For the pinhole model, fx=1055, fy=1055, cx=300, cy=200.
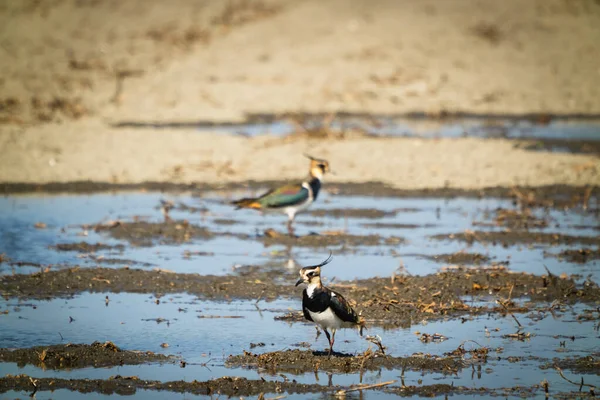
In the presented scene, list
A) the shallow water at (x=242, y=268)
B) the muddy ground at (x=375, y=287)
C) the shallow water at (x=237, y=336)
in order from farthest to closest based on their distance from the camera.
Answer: the muddy ground at (x=375, y=287) → the shallow water at (x=242, y=268) → the shallow water at (x=237, y=336)

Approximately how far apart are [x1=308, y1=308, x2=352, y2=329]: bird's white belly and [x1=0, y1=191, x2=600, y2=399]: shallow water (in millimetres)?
419

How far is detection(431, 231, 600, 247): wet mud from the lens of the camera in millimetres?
13098

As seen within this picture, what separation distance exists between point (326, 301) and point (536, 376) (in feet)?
5.58

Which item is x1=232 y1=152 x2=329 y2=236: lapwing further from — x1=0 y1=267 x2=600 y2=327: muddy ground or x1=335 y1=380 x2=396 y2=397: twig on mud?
x1=335 y1=380 x2=396 y2=397: twig on mud

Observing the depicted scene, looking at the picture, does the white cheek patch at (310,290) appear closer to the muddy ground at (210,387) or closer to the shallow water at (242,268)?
the shallow water at (242,268)

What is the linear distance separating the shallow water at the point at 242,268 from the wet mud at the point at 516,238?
198 millimetres

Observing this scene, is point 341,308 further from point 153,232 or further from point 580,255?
point 153,232

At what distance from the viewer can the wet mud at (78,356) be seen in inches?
322

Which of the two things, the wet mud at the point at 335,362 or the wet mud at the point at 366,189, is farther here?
the wet mud at the point at 366,189

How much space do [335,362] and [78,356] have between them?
2016 millimetres

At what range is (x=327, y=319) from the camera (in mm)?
8359

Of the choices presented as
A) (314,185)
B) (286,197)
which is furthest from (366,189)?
(286,197)

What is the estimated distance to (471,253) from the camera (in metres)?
12.3

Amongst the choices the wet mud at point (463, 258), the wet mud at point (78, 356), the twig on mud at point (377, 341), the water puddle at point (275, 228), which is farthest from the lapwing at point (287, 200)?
the wet mud at point (78, 356)
